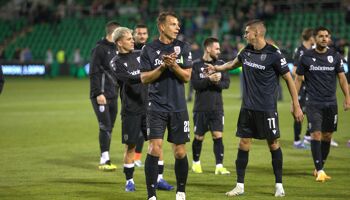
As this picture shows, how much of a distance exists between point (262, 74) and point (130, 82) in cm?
186

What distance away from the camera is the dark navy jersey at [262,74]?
975cm

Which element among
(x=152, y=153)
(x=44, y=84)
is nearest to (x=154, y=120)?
(x=152, y=153)

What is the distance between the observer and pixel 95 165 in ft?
42.5

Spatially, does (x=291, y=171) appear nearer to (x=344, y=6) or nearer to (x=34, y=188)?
(x=34, y=188)

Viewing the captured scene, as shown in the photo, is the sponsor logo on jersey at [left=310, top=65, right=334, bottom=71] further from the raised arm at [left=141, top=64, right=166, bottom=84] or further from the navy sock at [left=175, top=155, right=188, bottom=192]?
the raised arm at [left=141, top=64, right=166, bottom=84]

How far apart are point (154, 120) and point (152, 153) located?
1.34ft

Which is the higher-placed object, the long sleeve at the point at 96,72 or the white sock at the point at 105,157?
the long sleeve at the point at 96,72

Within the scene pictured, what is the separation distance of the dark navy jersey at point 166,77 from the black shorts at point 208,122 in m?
3.13

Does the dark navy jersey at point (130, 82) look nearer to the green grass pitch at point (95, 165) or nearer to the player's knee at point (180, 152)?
the green grass pitch at point (95, 165)

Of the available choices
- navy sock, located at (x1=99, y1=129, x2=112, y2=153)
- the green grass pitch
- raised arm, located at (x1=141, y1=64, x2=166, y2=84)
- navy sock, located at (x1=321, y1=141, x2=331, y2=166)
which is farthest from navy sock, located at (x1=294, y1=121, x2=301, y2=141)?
raised arm, located at (x1=141, y1=64, x2=166, y2=84)

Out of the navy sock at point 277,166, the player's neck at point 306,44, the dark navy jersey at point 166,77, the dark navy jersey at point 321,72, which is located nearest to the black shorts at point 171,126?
the dark navy jersey at point 166,77

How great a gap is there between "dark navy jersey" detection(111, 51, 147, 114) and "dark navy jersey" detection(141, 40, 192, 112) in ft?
4.22

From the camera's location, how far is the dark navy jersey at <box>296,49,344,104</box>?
1143 centimetres

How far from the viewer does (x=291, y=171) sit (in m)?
12.0
